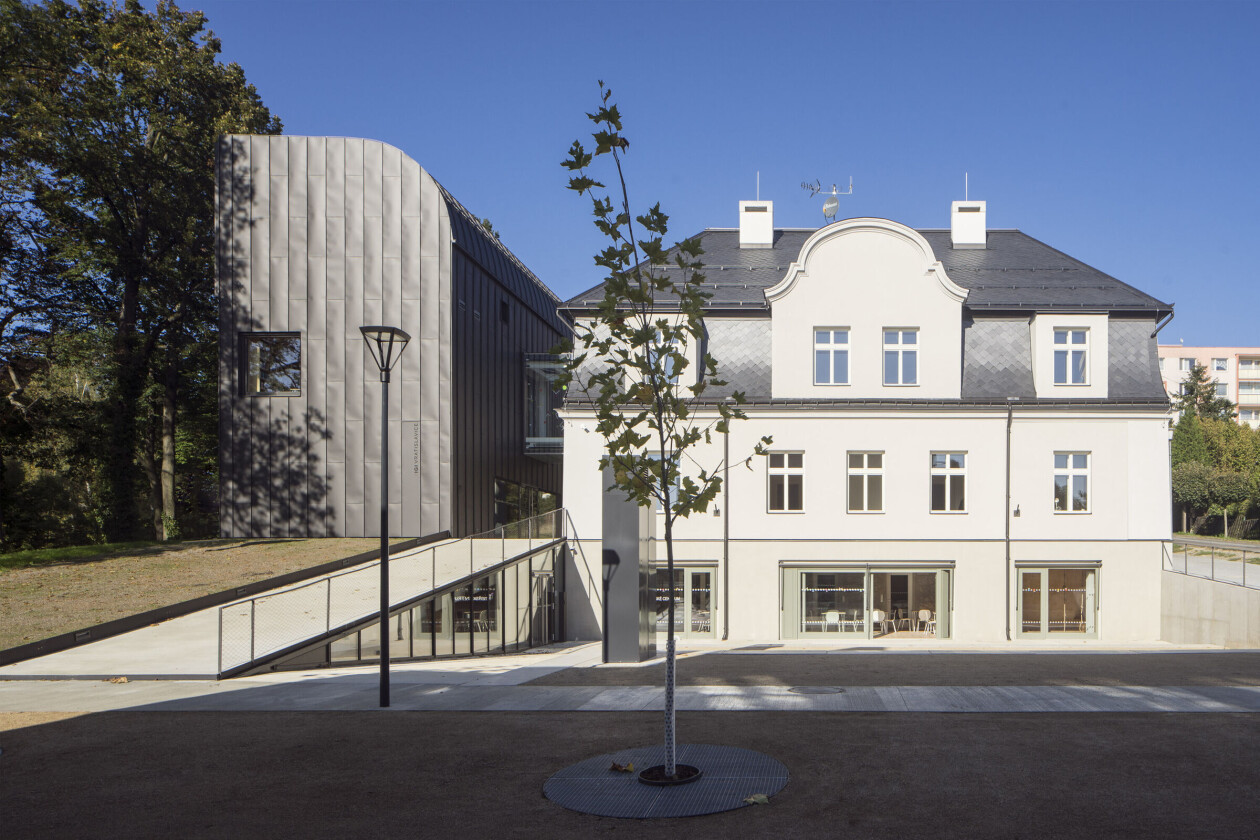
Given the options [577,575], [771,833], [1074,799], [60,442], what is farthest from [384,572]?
[60,442]

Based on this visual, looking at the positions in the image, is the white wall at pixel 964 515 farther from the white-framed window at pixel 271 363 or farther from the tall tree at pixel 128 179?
the tall tree at pixel 128 179

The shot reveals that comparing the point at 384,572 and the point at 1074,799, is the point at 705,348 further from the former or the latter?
the point at 1074,799

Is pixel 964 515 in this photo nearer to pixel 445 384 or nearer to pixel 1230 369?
pixel 445 384

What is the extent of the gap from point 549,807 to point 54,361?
3294cm

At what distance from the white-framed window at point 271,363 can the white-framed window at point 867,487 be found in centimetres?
1578

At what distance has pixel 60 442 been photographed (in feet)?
116

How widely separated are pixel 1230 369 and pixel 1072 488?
10195cm

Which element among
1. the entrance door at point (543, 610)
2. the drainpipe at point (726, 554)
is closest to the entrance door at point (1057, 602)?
the drainpipe at point (726, 554)

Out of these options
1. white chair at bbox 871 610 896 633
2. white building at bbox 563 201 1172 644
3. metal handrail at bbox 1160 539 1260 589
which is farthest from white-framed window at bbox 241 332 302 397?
metal handrail at bbox 1160 539 1260 589

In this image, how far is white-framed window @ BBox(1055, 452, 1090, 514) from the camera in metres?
24.4

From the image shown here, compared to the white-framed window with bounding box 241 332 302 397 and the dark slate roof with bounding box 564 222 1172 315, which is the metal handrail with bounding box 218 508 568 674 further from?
the white-framed window with bounding box 241 332 302 397

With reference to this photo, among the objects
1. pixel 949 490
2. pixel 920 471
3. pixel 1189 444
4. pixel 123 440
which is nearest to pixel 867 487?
pixel 920 471

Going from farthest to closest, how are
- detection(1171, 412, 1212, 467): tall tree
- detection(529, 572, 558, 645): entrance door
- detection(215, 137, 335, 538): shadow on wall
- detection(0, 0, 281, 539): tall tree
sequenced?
detection(1171, 412, 1212, 467): tall tree, detection(0, 0, 281, 539): tall tree, detection(215, 137, 335, 538): shadow on wall, detection(529, 572, 558, 645): entrance door

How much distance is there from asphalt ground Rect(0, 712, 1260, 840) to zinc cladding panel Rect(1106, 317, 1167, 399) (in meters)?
18.0
